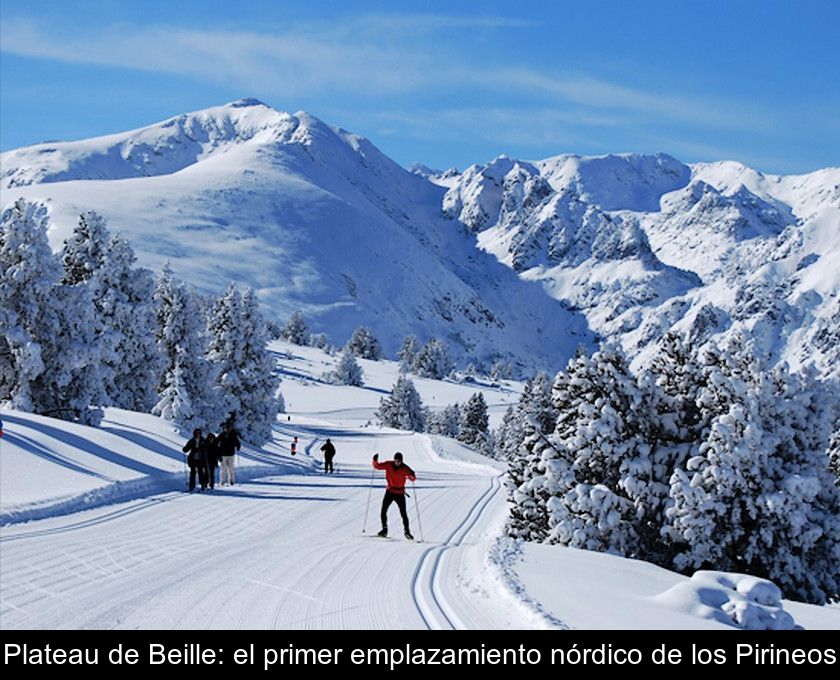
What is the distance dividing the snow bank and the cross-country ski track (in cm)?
213

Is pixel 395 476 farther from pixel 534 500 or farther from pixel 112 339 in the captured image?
pixel 112 339

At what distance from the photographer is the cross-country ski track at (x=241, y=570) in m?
9.95

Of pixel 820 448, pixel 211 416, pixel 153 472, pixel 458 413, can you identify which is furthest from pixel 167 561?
pixel 458 413

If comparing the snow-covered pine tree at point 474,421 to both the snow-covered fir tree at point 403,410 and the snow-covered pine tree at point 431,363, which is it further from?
the snow-covered pine tree at point 431,363

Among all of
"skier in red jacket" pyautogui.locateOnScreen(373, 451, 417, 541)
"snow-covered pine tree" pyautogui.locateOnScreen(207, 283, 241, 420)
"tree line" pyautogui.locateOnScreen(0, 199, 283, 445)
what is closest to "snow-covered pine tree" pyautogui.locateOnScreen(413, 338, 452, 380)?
"tree line" pyautogui.locateOnScreen(0, 199, 283, 445)

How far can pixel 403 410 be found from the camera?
106 metres

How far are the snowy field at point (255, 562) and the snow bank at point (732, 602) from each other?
51 mm

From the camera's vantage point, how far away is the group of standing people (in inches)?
972

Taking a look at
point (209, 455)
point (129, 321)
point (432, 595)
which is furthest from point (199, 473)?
point (129, 321)

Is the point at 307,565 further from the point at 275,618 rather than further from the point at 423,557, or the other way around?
the point at 275,618

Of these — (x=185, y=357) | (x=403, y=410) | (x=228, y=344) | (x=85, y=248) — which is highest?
(x=85, y=248)

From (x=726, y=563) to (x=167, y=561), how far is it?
506 inches

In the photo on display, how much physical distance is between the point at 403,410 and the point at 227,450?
78.7 metres
